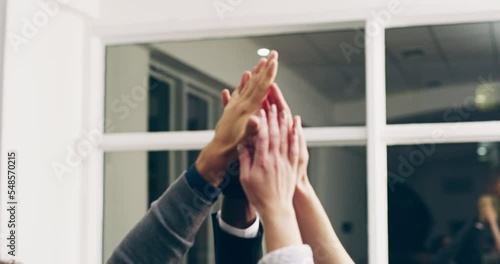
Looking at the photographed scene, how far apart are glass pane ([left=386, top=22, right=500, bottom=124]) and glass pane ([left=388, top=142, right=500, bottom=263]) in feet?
0.40

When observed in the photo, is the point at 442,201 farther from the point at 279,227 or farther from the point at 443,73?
the point at 279,227

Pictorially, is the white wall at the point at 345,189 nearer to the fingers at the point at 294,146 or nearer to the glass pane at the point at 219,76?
the glass pane at the point at 219,76

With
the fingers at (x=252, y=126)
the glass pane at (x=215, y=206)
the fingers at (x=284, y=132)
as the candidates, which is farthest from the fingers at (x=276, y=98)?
the glass pane at (x=215, y=206)

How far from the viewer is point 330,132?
279 centimetres

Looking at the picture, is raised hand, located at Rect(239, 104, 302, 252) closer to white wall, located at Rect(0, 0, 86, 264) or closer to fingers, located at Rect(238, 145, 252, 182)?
fingers, located at Rect(238, 145, 252, 182)

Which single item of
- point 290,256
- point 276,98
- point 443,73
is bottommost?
point 290,256

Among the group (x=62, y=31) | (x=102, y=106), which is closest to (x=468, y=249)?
(x=102, y=106)

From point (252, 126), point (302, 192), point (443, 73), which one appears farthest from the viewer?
point (443, 73)

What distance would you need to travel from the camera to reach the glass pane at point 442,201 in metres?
2.67

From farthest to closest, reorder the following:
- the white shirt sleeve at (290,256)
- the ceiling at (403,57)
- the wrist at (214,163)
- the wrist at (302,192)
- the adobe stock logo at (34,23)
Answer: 1. the ceiling at (403,57)
2. the adobe stock logo at (34,23)
3. the wrist at (302,192)
4. the wrist at (214,163)
5. the white shirt sleeve at (290,256)

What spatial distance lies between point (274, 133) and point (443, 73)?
1.63 meters

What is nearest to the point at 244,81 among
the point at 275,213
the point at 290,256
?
the point at 275,213

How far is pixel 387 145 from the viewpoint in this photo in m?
2.76

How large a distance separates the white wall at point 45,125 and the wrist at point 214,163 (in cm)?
153
